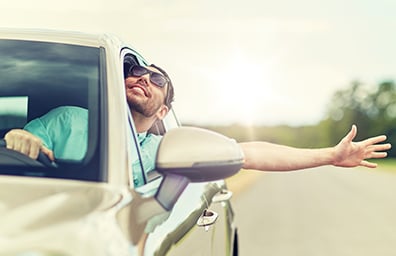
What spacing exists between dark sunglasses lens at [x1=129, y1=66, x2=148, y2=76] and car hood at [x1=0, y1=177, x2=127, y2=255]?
51.2 inches

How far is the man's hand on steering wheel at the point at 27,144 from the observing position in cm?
314

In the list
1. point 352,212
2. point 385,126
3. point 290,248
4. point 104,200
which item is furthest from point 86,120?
point 385,126

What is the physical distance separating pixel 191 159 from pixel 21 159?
0.51 m

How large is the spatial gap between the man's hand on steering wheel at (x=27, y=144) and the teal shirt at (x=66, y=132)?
0.18 ft

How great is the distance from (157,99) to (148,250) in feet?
4.24

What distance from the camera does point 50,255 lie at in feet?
7.14

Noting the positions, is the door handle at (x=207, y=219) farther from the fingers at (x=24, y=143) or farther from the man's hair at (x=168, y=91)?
the fingers at (x=24, y=143)

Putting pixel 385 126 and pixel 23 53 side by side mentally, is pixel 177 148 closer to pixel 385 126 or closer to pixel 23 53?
pixel 23 53

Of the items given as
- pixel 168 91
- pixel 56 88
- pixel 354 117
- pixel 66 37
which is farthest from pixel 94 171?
pixel 354 117

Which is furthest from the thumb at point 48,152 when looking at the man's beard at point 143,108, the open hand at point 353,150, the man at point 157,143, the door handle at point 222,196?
the open hand at point 353,150

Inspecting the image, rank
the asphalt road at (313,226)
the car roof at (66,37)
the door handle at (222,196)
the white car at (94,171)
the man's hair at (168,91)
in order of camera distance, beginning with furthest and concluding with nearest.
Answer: the asphalt road at (313,226), the door handle at (222,196), the man's hair at (168,91), the car roof at (66,37), the white car at (94,171)

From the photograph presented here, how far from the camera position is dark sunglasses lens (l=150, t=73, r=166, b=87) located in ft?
13.4

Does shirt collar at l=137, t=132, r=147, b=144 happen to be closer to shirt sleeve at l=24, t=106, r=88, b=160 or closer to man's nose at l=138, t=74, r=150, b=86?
man's nose at l=138, t=74, r=150, b=86

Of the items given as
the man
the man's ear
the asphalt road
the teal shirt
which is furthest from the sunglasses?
the asphalt road
